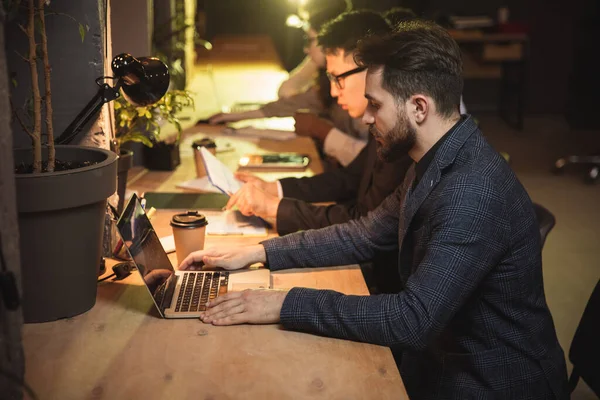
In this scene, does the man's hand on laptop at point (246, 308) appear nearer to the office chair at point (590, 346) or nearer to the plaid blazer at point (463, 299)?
the plaid blazer at point (463, 299)

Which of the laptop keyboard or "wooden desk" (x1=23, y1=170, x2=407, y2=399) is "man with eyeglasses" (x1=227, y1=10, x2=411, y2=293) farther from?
"wooden desk" (x1=23, y1=170, x2=407, y2=399)

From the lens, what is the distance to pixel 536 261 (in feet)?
5.57

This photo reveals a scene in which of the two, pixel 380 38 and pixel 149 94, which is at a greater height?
pixel 380 38

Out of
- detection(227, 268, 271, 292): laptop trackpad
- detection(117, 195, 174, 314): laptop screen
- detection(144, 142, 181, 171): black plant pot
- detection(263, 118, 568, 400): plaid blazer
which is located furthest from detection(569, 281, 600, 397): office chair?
detection(144, 142, 181, 171): black plant pot


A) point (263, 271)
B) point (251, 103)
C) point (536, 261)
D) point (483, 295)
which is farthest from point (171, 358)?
point (251, 103)

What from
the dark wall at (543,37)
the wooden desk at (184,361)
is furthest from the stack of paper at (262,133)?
the dark wall at (543,37)

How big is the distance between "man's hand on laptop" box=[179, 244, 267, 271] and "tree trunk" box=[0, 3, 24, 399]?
85 centimetres

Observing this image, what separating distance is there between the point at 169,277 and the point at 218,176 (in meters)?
0.77

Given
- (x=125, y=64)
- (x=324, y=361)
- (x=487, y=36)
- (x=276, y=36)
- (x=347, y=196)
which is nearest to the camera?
(x=324, y=361)

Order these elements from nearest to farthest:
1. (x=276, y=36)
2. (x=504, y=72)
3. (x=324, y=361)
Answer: (x=324, y=361)
(x=504, y=72)
(x=276, y=36)

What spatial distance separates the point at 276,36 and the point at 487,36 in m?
2.94

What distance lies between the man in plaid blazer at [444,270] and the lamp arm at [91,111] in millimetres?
604

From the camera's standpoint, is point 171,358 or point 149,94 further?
point 149,94

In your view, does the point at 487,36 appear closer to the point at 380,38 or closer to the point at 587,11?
the point at 587,11
